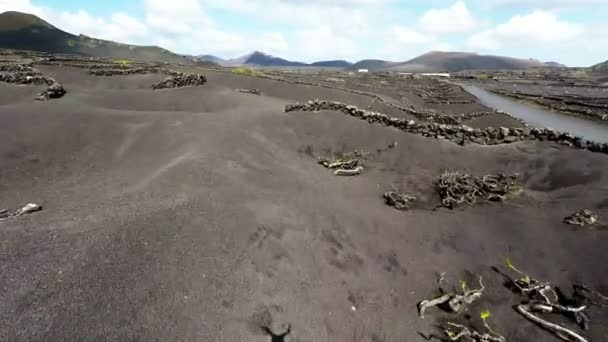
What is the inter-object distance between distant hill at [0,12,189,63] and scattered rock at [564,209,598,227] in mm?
122957

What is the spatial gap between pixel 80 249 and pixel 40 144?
11.3 metres

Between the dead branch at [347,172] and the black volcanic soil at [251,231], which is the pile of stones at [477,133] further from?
the dead branch at [347,172]

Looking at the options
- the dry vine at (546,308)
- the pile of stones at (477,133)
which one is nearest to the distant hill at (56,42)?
the pile of stones at (477,133)

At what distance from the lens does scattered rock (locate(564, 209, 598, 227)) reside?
11188 mm

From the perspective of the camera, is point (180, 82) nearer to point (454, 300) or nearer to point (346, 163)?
point (346, 163)

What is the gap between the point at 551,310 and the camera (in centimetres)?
809

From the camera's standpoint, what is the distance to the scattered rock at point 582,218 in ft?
36.7

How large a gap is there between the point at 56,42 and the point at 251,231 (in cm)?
14226

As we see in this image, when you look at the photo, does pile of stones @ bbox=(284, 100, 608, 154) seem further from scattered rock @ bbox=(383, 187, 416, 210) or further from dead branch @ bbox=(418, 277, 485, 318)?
dead branch @ bbox=(418, 277, 485, 318)

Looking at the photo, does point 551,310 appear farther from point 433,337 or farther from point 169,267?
point 169,267

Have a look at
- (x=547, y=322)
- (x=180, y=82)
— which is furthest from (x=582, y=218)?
(x=180, y=82)

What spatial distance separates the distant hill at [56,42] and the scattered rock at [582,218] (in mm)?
122957

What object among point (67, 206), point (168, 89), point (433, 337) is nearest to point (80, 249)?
point (67, 206)

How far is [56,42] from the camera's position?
11662 centimetres
